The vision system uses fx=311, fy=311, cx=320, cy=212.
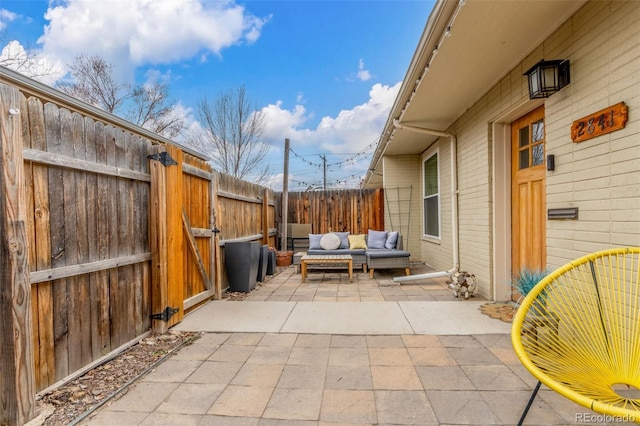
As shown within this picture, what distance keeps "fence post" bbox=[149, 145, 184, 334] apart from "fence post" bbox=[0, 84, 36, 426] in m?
1.25

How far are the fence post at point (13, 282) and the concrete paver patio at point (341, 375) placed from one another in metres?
0.40

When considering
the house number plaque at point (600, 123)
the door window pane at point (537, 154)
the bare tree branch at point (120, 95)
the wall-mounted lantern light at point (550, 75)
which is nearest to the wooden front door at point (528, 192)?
the door window pane at point (537, 154)

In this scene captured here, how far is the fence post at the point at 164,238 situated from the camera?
300cm

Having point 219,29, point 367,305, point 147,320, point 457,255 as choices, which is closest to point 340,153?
point 219,29

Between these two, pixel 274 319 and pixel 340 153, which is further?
pixel 340 153

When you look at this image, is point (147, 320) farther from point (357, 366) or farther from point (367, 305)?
point (367, 305)

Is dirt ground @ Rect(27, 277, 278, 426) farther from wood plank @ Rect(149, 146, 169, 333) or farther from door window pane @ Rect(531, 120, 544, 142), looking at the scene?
door window pane @ Rect(531, 120, 544, 142)

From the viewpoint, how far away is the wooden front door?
332 centimetres

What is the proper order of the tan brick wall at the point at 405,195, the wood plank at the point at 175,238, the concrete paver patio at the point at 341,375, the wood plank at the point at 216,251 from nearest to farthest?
the concrete paver patio at the point at 341,375 → the wood plank at the point at 175,238 → the wood plank at the point at 216,251 → the tan brick wall at the point at 405,195

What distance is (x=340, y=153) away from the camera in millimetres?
17375

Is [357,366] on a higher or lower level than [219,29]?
lower

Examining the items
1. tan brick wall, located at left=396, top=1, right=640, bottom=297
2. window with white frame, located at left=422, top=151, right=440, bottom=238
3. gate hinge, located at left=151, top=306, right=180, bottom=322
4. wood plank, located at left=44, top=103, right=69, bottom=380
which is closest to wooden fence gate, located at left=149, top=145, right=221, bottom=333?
gate hinge, located at left=151, top=306, right=180, bottom=322

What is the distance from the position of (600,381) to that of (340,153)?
1643cm

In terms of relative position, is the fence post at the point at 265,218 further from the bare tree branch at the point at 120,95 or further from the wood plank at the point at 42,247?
the bare tree branch at the point at 120,95
